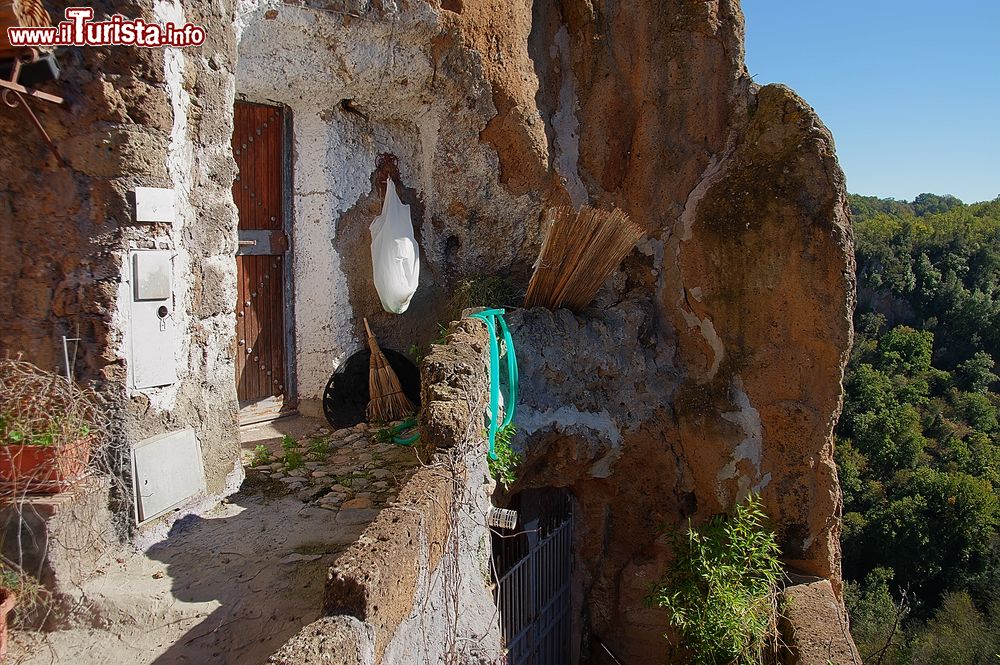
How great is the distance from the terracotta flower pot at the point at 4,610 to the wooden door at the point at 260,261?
2.59m

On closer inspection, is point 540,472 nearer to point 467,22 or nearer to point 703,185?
point 703,185

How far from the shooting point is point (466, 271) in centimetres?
579

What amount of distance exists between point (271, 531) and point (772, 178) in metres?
3.76

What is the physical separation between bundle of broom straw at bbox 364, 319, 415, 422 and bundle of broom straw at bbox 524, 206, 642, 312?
1.21 metres

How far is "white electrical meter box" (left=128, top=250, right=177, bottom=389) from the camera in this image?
313cm

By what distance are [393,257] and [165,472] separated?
2.53 meters

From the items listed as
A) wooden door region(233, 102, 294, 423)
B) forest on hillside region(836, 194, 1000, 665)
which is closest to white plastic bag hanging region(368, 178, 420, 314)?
wooden door region(233, 102, 294, 423)

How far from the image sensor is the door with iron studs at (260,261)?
510 centimetres

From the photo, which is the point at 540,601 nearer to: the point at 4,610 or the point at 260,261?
the point at 260,261

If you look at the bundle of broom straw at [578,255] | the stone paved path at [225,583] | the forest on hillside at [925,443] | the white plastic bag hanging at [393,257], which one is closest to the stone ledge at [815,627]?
the bundle of broom straw at [578,255]

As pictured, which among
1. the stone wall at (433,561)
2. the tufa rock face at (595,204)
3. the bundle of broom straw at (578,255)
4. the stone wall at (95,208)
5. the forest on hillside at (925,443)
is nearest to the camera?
the stone wall at (433,561)

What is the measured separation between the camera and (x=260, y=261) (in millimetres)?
5238

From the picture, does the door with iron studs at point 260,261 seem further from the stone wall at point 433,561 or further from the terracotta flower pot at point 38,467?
the terracotta flower pot at point 38,467

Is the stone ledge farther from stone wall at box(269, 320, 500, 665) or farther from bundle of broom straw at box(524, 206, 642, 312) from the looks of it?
bundle of broom straw at box(524, 206, 642, 312)
